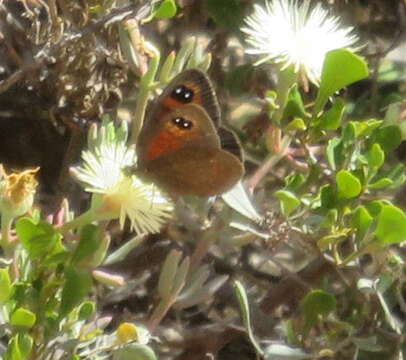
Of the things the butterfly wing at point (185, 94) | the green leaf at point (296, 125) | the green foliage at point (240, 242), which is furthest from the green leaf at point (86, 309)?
the green leaf at point (296, 125)

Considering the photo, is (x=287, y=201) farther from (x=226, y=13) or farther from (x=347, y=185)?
(x=226, y=13)

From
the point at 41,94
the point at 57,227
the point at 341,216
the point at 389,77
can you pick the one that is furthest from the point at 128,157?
the point at 389,77

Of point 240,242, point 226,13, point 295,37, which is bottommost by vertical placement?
point 240,242

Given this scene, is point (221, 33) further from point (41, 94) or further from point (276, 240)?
point (276, 240)

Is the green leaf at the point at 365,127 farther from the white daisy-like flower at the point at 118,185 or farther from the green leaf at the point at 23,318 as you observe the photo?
the green leaf at the point at 23,318

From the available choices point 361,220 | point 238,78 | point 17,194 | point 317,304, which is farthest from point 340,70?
point 238,78
